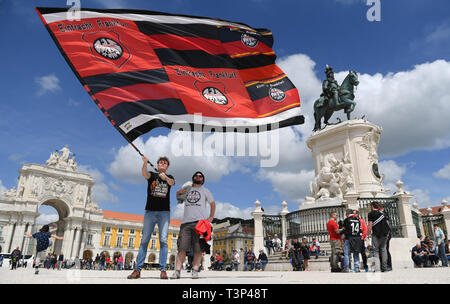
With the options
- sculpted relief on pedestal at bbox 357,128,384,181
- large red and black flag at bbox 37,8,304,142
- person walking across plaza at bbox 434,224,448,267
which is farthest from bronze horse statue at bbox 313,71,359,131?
large red and black flag at bbox 37,8,304,142

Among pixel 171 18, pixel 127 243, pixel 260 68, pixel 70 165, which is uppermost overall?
pixel 70 165

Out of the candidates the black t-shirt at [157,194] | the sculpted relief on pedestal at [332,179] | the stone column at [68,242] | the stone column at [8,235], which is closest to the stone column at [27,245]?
the stone column at [8,235]

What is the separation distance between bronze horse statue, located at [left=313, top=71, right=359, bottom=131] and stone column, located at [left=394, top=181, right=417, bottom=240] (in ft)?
18.1

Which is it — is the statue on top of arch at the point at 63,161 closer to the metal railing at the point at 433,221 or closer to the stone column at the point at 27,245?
the stone column at the point at 27,245

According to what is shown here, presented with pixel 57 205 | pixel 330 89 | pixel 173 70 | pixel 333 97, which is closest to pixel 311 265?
pixel 173 70

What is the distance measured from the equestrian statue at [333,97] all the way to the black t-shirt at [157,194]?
48.1 feet

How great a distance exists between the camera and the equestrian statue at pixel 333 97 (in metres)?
17.0

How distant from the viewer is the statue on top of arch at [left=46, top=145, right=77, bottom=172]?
60.3 meters

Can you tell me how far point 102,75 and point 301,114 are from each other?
479 cm

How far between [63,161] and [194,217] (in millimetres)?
67285

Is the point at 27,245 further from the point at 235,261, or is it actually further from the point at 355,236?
the point at 355,236

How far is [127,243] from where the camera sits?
69500 mm

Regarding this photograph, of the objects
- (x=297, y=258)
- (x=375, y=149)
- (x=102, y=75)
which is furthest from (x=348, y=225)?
(x=375, y=149)

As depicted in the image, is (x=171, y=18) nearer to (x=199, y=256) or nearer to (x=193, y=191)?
(x=193, y=191)
